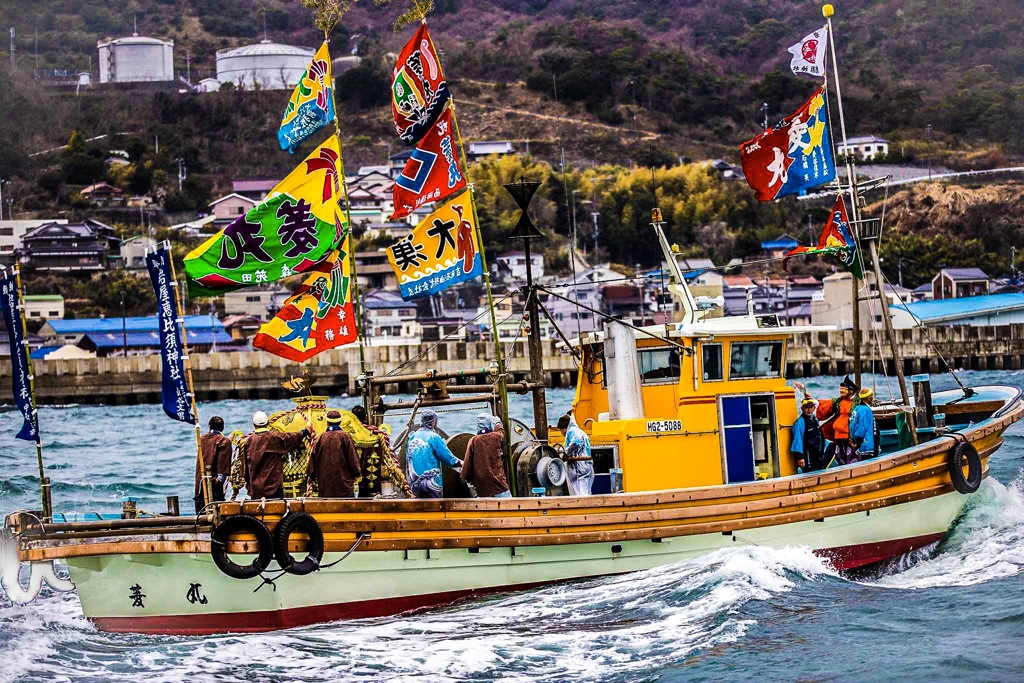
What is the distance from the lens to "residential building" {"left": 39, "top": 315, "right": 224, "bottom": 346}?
9350 cm

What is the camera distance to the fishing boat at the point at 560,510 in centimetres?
1534

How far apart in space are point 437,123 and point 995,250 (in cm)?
10177

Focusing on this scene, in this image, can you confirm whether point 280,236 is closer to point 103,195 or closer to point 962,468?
point 962,468

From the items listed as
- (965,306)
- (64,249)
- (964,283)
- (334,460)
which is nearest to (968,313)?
(965,306)

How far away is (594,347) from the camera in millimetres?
19219

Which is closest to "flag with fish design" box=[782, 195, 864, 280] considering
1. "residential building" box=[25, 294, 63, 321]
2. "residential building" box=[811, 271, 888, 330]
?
"residential building" box=[811, 271, 888, 330]

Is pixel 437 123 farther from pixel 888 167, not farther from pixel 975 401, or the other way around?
pixel 888 167

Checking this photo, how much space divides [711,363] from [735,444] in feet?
3.76

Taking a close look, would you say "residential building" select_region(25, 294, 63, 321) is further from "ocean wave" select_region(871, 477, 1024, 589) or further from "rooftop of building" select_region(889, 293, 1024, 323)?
"ocean wave" select_region(871, 477, 1024, 589)

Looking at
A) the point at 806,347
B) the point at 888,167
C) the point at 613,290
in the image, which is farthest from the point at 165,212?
the point at 806,347

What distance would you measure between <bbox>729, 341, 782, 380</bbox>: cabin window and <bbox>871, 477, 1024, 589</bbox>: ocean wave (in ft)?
10.5

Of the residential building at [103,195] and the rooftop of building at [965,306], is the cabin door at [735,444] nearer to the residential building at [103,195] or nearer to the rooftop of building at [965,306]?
the rooftop of building at [965,306]

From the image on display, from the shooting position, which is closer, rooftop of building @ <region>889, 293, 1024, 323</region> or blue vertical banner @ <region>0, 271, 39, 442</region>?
blue vertical banner @ <region>0, 271, 39, 442</region>

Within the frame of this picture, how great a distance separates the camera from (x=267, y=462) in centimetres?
1551
